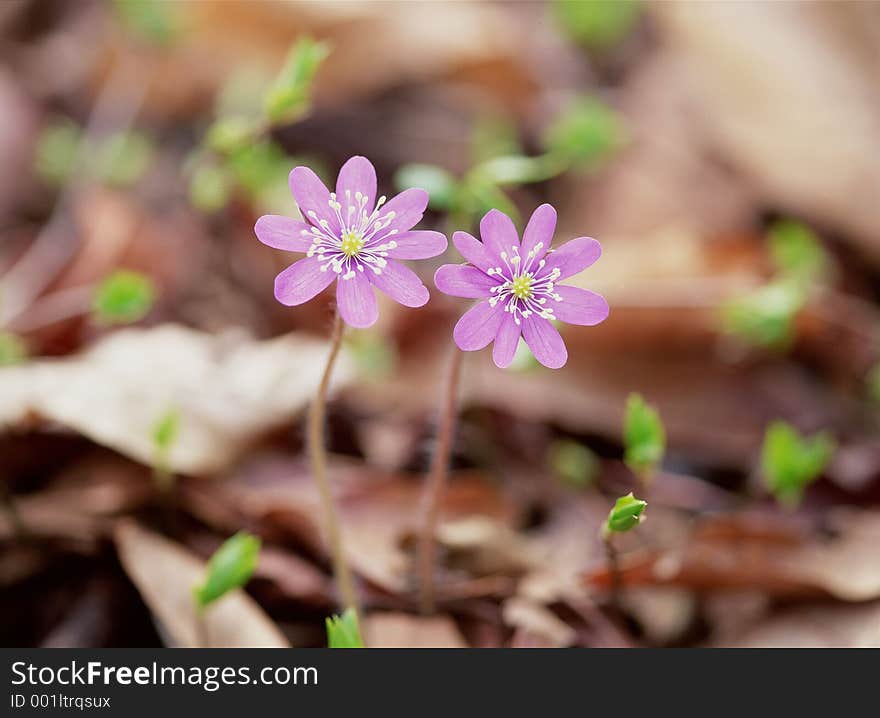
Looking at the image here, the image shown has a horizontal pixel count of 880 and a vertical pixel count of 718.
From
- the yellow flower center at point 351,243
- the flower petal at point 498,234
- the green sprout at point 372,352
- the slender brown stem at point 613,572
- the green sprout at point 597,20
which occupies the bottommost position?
the slender brown stem at point 613,572

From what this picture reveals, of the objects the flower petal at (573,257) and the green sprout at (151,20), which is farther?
the green sprout at (151,20)

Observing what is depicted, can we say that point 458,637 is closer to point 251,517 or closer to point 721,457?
point 251,517

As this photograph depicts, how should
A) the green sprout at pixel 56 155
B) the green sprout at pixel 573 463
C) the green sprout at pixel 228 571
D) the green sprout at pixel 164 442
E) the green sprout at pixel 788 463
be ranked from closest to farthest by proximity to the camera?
the green sprout at pixel 228 571 < the green sprout at pixel 164 442 < the green sprout at pixel 788 463 < the green sprout at pixel 573 463 < the green sprout at pixel 56 155

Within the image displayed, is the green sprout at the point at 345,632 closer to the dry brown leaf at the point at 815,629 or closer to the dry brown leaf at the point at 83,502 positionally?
the dry brown leaf at the point at 83,502

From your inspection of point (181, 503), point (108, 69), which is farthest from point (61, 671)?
point (108, 69)

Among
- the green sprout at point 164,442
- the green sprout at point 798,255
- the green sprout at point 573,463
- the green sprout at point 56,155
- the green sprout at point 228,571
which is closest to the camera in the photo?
the green sprout at point 228,571

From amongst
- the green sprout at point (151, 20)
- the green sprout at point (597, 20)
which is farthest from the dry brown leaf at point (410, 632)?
the green sprout at point (597, 20)

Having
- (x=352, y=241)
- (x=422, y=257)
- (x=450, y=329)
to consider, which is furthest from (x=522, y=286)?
(x=450, y=329)
